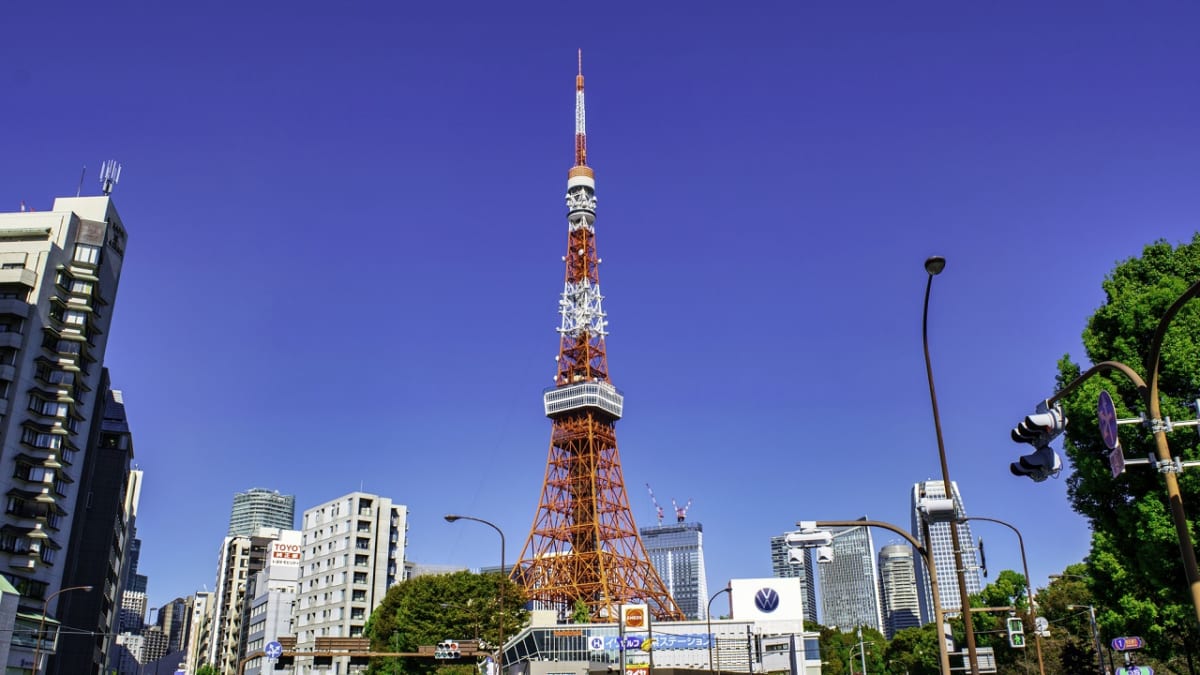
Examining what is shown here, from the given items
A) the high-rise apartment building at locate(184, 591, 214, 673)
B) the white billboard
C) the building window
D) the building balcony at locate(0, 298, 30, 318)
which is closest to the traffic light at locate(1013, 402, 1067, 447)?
the building balcony at locate(0, 298, 30, 318)

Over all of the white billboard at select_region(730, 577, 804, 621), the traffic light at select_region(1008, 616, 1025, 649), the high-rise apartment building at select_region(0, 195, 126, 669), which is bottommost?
the traffic light at select_region(1008, 616, 1025, 649)

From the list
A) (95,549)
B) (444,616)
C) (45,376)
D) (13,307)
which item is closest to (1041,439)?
(444,616)

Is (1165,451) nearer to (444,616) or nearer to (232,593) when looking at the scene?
(444,616)

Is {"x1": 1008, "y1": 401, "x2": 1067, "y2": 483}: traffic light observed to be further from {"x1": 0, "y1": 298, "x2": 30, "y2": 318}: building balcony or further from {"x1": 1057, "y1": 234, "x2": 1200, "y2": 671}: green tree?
{"x1": 0, "y1": 298, "x2": 30, "y2": 318}: building balcony

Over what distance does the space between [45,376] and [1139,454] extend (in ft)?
219

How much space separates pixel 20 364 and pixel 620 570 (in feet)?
185

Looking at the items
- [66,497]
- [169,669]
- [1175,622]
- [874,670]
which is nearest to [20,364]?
[66,497]

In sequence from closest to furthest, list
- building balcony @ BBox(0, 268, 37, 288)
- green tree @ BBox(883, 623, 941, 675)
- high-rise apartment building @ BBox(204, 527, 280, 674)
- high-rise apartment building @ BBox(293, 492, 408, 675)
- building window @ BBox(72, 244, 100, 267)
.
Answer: building balcony @ BBox(0, 268, 37, 288), building window @ BBox(72, 244, 100, 267), green tree @ BBox(883, 623, 941, 675), high-rise apartment building @ BBox(293, 492, 408, 675), high-rise apartment building @ BBox(204, 527, 280, 674)

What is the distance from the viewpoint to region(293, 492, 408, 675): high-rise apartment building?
318 feet

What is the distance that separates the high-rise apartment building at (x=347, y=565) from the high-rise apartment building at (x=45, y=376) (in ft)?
105

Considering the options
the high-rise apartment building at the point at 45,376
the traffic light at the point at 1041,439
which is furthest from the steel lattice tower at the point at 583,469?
the traffic light at the point at 1041,439

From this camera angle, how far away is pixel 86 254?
221 feet

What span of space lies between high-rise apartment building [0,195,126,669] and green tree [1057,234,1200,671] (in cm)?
5942

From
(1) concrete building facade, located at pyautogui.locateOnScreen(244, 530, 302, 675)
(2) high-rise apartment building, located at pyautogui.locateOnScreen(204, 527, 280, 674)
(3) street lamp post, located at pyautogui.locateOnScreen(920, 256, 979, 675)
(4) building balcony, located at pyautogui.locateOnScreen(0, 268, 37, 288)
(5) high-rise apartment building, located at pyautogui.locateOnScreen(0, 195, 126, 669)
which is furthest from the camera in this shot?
(2) high-rise apartment building, located at pyautogui.locateOnScreen(204, 527, 280, 674)
